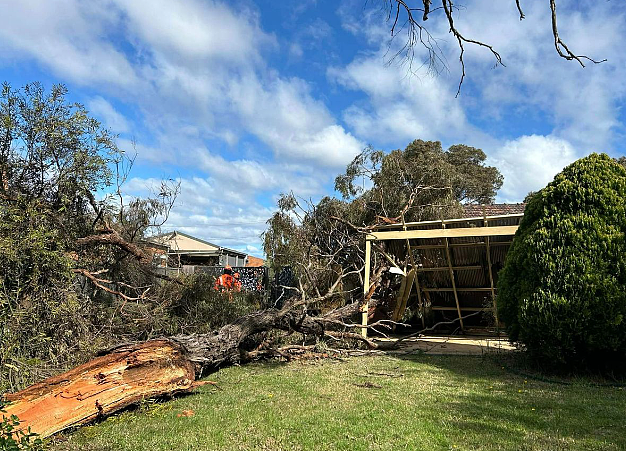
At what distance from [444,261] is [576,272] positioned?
5.42 m

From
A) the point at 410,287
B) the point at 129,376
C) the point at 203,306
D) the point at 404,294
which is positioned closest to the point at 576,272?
the point at 410,287

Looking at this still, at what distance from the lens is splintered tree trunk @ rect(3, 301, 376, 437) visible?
13.8ft

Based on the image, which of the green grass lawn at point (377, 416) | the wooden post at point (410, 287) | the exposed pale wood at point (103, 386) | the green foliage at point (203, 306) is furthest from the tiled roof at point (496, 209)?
the exposed pale wood at point (103, 386)

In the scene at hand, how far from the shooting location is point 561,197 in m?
6.72

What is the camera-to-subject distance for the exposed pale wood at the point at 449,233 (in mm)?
9789

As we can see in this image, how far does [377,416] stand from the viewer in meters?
4.64

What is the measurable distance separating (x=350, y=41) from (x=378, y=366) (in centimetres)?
493

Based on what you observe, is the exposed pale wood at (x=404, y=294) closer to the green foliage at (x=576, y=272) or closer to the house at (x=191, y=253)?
the green foliage at (x=576, y=272)

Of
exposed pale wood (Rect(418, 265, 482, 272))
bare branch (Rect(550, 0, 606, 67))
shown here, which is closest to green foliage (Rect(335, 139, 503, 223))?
exposed pale wood (Rect(418, 265, 482, 272))

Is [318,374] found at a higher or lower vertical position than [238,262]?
lower

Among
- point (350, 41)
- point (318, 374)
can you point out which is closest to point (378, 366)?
point (318, 374)

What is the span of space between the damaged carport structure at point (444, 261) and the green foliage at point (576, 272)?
11.4 ft

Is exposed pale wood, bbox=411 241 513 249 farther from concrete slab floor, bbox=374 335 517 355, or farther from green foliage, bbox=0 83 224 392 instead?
green foliage, bbox=0 83 224 392

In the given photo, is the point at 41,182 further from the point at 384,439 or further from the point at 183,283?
the point at 384,439
